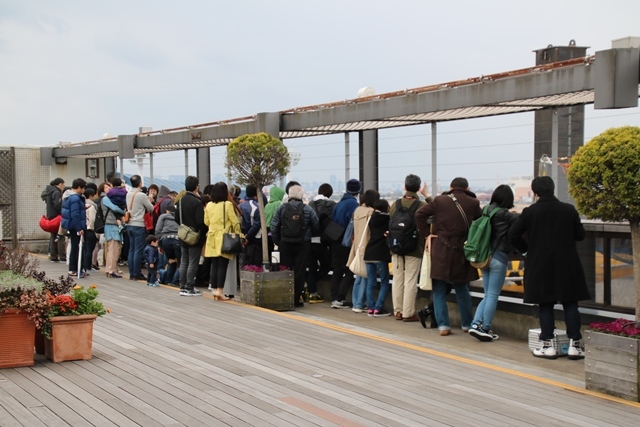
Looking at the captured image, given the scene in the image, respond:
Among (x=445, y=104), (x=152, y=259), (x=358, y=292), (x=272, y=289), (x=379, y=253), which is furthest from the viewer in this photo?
(x=152, y=259)

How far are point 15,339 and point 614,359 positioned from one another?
505 centimetres

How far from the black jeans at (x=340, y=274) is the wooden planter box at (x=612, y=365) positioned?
5.59 m

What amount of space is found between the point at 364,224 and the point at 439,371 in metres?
4.22

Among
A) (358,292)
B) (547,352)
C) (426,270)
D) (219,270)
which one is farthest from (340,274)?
(547,352)

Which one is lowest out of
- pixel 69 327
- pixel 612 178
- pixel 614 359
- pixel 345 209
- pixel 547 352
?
pixel 547 352

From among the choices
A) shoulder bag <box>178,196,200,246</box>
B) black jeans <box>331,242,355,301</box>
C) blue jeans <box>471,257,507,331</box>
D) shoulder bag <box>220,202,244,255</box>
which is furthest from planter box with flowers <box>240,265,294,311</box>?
blue jeans <box>471,257,507,331</box>

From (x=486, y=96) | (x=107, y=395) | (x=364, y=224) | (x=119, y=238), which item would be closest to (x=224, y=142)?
(x=119, y=238)

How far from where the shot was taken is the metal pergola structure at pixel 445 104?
30.2 feet

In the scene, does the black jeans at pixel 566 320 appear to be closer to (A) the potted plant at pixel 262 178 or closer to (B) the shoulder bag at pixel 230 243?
(A) the potted plant at pixel 262 178

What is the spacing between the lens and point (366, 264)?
12.3 m

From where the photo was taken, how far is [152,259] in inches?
590

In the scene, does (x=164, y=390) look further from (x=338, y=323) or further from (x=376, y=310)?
(x=376, y=310)

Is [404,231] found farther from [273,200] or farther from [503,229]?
[273,200]

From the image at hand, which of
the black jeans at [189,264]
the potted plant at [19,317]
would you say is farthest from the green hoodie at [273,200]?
the potted plant at [19,317]
